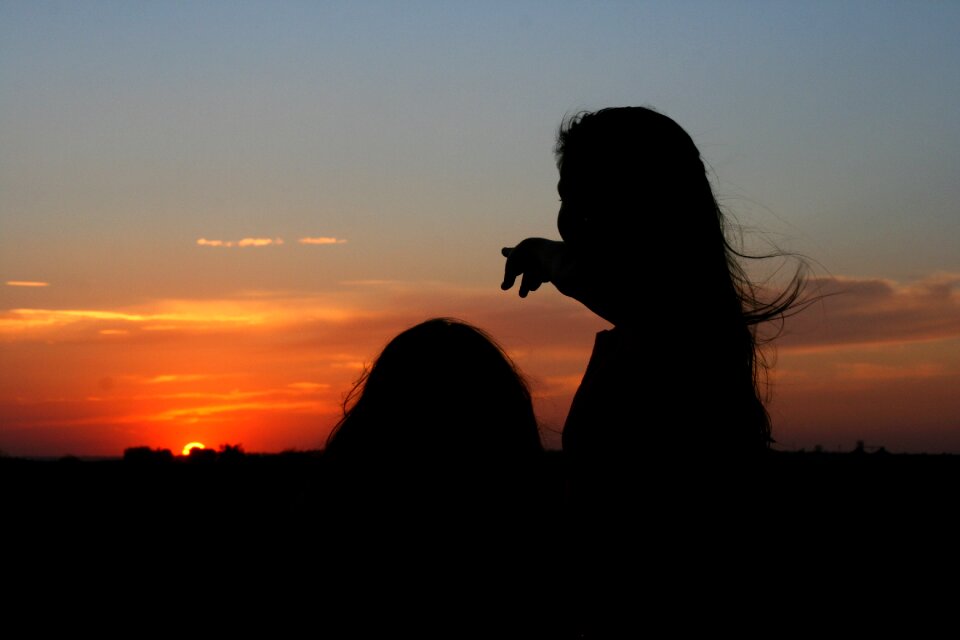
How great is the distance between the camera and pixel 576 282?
2428 mm

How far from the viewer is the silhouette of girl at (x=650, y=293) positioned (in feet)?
6.94

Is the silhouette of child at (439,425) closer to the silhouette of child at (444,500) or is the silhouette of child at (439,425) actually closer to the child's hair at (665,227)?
the silhouette of child at (444,500)

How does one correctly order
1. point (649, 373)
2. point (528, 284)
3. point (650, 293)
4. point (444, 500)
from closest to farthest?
point (444, 500) → point (649, 373) → point (650, 293) → point (528, 284)

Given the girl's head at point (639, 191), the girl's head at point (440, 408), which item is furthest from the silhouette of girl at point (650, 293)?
the girl's head at point (440, 408)

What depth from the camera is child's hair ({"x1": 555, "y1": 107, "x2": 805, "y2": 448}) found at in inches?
92.7

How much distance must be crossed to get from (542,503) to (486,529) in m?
0.14

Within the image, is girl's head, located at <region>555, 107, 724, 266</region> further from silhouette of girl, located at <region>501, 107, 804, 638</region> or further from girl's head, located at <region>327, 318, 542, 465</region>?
girl's head, located at <region>327, 318, 542, 465</region>

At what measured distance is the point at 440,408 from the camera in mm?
1971

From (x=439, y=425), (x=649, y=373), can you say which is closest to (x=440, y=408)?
(x=439, y=425)

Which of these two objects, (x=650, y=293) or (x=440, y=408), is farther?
(x=650, y=293)

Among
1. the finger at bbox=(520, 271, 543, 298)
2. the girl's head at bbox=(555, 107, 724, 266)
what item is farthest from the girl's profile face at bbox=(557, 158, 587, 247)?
the finger at bbox=(520, 271, 543, 298)

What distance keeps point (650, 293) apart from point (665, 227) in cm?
19

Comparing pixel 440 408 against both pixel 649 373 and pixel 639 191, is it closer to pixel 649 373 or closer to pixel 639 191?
pixel 649 373

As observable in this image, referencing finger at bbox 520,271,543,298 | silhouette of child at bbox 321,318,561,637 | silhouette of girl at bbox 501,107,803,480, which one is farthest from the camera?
finger at bbox 520,271,543,298
